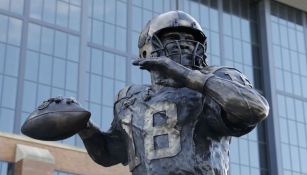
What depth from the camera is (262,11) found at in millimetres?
44375

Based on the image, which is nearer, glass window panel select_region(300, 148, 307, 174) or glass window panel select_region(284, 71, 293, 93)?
glass window panel select_region(300, 148, 307, 174)

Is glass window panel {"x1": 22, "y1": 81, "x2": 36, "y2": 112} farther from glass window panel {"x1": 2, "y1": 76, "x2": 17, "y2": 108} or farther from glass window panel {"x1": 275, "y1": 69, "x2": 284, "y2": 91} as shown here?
glass window panel {"x1": 275, "y1": 69, "x2": 284, "y2": 91}

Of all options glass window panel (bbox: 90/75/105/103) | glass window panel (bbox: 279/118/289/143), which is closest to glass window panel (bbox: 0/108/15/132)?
glass window panel (bbox: 90/75/105/103)

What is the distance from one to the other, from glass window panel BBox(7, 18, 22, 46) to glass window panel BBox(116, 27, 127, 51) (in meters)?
5.20

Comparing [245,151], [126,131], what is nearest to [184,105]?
[126,131]

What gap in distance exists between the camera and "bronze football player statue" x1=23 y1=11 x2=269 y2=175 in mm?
4152

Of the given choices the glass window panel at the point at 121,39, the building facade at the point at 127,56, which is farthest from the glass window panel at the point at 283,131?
the glass window panel at the point at 121,39

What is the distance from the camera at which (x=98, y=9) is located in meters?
37.4

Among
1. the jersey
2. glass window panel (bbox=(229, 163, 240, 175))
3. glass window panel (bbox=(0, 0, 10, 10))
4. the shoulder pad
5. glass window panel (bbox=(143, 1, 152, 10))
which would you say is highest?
glass window panel (bbox=(143, 1, 152, 10))

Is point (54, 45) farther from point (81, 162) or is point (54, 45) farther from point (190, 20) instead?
point (190, 20)

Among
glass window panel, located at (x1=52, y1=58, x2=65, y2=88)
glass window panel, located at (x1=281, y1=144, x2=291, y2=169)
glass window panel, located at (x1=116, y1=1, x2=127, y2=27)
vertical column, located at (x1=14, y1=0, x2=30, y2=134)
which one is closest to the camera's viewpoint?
vertical column, located at (x1=14, y1=0, x2=30, y2=134)

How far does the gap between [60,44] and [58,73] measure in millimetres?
1610

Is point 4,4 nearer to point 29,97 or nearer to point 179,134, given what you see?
point 29,97

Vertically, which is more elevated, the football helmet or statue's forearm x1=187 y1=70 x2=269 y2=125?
the football helmet
